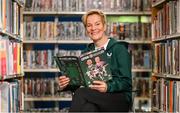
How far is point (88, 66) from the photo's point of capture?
2.41 metres

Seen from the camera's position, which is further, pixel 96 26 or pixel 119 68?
pixel 96 26

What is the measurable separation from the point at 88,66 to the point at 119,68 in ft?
0.78

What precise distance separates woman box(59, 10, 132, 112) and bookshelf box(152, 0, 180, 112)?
54 centimetres

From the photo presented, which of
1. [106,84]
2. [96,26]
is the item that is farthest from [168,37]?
[106,84]

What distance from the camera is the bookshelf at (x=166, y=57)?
9.57ft

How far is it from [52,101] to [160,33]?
64.2 inches

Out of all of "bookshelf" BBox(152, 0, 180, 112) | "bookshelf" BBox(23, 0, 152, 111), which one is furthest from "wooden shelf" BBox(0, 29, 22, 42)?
"bookshelf" BBox(152, 0, 180, 112)

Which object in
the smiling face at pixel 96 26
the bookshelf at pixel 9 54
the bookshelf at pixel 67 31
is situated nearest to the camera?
the bookshelf at pixel 9 54

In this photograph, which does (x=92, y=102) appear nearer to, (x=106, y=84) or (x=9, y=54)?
(x=106, y=84)

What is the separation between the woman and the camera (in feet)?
7.49

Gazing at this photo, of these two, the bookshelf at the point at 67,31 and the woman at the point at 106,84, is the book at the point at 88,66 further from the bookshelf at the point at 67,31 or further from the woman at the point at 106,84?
the bookshelf at the point at 67,31

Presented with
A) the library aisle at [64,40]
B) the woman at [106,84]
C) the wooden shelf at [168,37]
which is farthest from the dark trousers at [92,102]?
the library aisle at [64,40]

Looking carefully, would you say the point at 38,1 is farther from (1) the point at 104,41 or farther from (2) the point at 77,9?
(1) the point at 104,41

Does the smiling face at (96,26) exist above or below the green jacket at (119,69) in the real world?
above
